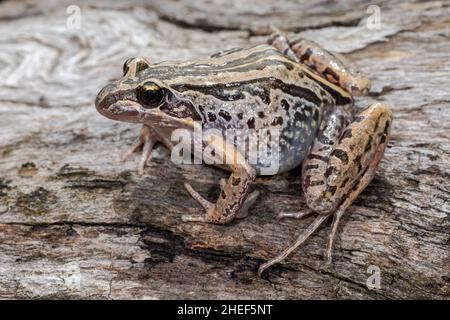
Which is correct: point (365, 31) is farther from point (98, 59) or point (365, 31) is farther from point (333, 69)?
Answer: point (98, 59)

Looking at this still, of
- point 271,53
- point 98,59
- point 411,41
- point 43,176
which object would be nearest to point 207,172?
point 271,53

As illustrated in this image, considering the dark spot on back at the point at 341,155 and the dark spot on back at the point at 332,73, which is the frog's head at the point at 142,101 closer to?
the dark spot on back at the point at 341,155

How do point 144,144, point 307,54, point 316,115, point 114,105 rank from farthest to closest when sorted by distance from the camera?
point 144,144 → point 307,54 → point 316,115 → point 114,105

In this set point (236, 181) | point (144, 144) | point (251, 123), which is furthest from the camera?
point (144, 144)

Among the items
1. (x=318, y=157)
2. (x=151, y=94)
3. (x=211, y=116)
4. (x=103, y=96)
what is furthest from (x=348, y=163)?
(x=103, y=96)

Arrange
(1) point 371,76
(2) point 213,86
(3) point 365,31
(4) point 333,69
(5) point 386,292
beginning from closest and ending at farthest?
(5) point 386,292
(2) point 213,86
(4) point 333,69
(1) point 371,76
(3) point 365,31

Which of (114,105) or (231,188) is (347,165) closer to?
(231,188)
